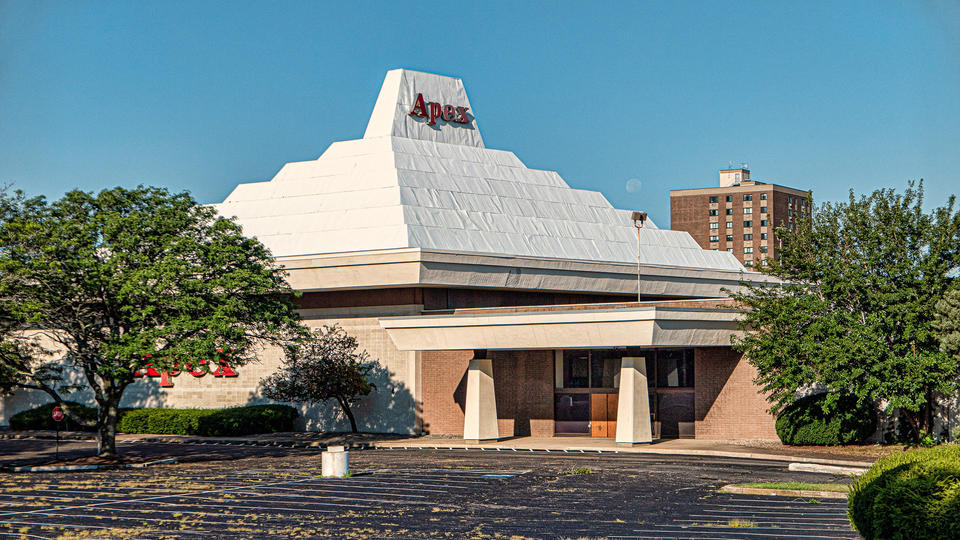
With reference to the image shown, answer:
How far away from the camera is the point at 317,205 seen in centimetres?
5153

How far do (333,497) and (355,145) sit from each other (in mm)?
32034

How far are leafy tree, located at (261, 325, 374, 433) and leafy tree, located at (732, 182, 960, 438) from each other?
16.8 meters

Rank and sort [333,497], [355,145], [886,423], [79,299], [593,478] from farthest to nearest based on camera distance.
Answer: [355,145]
[886,423]
[79,299]
[593,478]
[333,497]

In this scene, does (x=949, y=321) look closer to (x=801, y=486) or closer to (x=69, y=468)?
(x=801, y=486)

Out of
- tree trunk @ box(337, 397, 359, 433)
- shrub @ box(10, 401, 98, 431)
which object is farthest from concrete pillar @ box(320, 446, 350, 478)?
shrub @ box(10, 401, 98, 431)

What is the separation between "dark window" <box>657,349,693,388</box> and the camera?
43.2m

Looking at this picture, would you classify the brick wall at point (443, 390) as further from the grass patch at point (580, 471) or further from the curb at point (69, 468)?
the grass patch at point (580, 471)

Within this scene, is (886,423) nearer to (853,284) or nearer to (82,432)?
(853,284)

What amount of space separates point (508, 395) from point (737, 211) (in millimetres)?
112197

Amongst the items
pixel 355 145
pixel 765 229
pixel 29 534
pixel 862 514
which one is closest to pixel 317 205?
pixel 355 145

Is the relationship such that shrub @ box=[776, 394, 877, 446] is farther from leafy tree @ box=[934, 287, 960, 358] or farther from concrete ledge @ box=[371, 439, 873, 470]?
leafy tree @ box=[934, 287, 960, 358]

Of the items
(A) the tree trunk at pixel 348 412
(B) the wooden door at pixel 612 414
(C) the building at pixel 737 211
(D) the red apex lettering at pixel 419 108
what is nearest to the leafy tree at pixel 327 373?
(A) the tree trunk at pixel 348 412

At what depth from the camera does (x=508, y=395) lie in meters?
45.5

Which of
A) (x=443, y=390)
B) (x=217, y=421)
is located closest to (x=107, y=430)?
(x=217, y=421)
